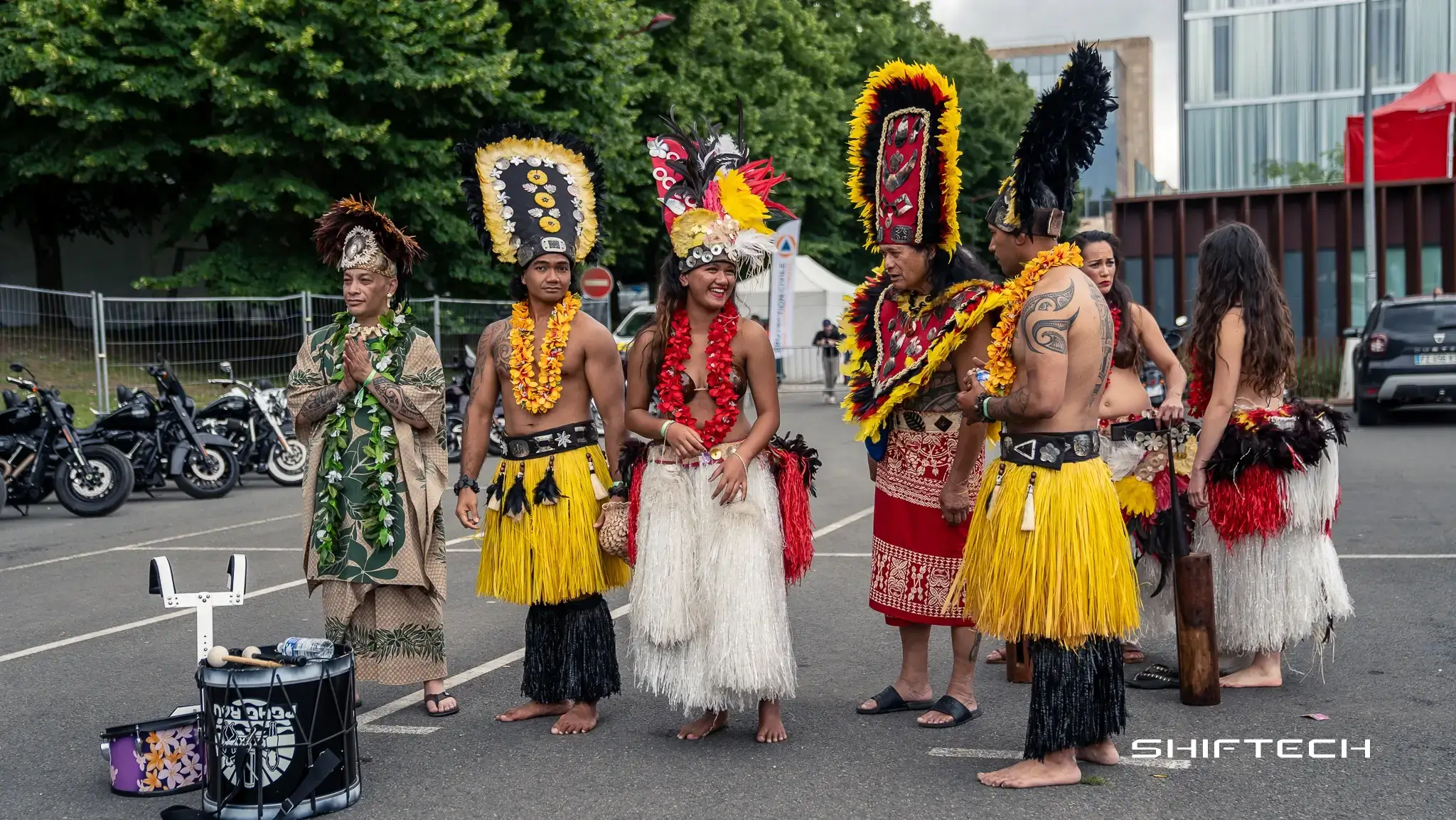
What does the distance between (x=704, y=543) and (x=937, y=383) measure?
113 cm

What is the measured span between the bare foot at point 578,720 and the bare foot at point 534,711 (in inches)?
4.9

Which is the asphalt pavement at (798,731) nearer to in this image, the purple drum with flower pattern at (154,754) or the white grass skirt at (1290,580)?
the purple drum with flower pattern at (154,754)

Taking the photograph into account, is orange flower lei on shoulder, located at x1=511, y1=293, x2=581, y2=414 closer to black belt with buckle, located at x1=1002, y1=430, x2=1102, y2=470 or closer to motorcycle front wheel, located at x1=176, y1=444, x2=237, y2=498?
black belt with buckle, located at x1=1002, y1=430, x2=1102, y2=470

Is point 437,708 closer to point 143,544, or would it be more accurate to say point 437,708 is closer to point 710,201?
point 710,201

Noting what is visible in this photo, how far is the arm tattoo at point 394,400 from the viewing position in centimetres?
566

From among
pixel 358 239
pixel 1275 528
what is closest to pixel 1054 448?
pixel 1275 528

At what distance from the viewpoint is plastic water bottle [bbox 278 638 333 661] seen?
4.68 metres

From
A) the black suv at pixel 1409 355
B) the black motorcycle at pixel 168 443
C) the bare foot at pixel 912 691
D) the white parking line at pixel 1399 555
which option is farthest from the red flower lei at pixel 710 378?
the black suv at pixel 1409 355

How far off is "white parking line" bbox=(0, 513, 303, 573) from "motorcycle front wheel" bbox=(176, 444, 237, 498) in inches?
74.4

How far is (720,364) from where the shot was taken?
5.28 metres

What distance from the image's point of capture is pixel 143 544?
1109cm

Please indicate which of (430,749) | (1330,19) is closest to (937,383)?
(430,749)

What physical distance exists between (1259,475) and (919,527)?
1585 mm

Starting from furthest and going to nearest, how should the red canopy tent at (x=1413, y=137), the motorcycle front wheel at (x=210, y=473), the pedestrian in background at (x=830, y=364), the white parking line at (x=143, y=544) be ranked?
the red canopy tent at (x=1413, y=137), the pedestrian in background at (x=830, y=364), the motorcycle front wheel at (x=210, y=473), the white parking line at (x=143, y=544)
